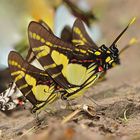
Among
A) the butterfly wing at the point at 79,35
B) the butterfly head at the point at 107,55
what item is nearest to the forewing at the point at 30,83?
the butterfly head at the point at 107,55

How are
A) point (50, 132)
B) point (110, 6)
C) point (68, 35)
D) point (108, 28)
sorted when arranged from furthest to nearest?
1. point (110, 6)
2. point (108, 28)
3. point (68, 35)
4. point (50, 132)

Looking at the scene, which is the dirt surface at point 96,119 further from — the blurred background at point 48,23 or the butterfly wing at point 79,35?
the butterfly wing at point 79,35

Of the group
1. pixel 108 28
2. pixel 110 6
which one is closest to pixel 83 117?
pixel 108 28

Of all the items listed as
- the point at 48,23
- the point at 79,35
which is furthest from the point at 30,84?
the point at 48,23

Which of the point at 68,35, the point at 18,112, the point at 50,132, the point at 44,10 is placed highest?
the point at 44,10

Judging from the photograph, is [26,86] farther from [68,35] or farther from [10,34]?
[10,34]

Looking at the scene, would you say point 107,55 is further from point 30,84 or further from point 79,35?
point 79,35
